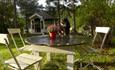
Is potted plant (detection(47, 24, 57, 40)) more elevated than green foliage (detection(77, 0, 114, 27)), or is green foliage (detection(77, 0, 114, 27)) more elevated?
potted plant (detection(47, 24, 57, 40))

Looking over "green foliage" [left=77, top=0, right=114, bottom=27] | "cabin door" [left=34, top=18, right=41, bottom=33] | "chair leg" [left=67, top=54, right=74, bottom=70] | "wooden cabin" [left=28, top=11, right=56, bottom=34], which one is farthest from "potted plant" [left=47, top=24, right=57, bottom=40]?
"cabin door" [left=34, top=18, right=41, bottom=33]

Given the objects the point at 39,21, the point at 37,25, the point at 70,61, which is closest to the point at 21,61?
the point at 70,61

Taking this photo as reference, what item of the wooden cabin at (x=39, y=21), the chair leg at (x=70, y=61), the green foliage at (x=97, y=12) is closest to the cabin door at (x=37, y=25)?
the wooden cabin at (x=39, y=21)

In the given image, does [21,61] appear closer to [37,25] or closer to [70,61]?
[70,61]

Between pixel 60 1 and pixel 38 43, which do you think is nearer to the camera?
pixel 38 43

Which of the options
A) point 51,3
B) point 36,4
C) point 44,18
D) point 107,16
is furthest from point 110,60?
point 36,4

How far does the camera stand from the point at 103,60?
6.54 meters

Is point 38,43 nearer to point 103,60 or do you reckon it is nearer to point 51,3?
point 103,60

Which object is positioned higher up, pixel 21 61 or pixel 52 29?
pixel 52 29

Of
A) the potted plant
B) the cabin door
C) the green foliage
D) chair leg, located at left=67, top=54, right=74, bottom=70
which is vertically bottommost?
the cabin door

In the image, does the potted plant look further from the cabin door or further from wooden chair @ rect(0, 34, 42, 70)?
the cabin door

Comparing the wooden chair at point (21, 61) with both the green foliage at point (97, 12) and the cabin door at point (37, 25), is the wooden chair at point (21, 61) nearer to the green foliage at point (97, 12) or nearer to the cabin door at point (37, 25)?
the green foliage at point (97, 12)

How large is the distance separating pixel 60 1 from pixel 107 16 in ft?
72.6

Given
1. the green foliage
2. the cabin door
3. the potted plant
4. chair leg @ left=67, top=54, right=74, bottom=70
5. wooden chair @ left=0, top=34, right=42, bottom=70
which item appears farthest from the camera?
the cabin door
